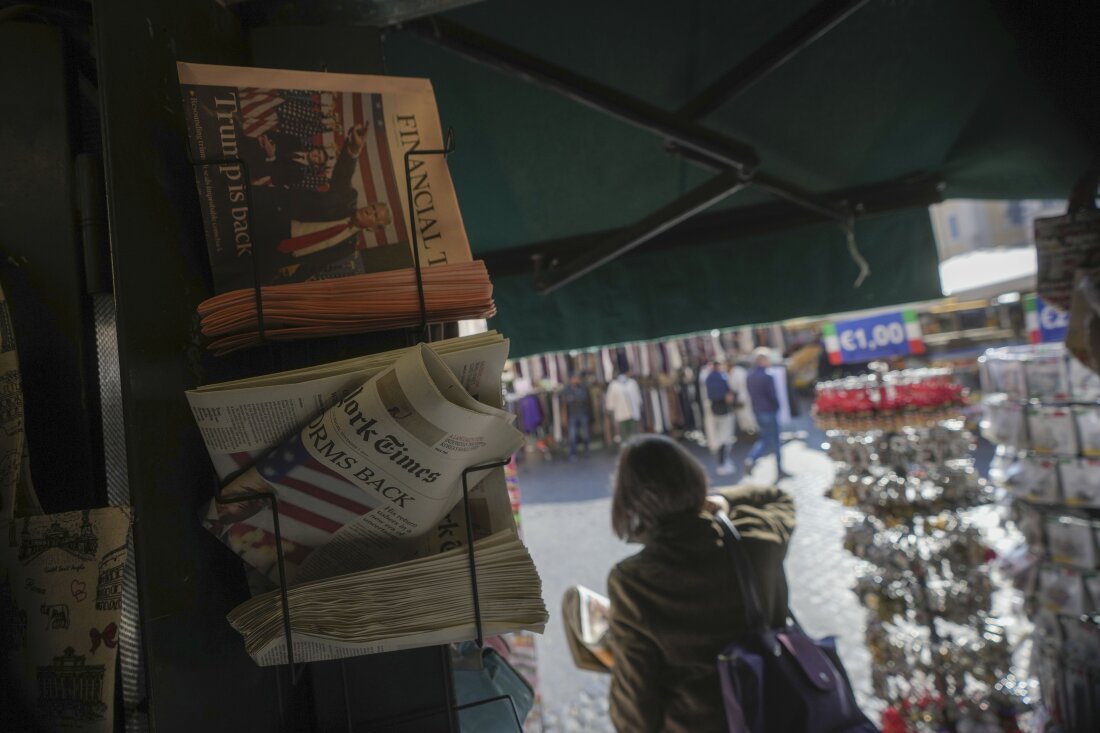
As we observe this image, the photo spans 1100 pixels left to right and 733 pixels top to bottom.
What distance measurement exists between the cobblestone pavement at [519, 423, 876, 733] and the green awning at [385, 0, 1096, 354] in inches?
57.9

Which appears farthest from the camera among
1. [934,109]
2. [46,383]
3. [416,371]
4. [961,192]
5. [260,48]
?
[961,192]

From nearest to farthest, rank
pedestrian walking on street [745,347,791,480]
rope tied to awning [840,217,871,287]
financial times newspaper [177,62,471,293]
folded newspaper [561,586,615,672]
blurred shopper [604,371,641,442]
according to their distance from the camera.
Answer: financial times newspaper [177,62,471,293] < rope tied to awning [840,217,871,287] < folded newspaper [561,586,615,672] < pedestrian walking on street [745,347,791,480] < blurred shopper [604,371,641,442]

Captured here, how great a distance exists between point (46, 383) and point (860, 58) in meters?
1.73

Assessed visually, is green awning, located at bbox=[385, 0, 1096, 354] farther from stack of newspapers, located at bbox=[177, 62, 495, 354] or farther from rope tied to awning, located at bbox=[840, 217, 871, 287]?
stack of newspapers, located at bbox=[177, 62, 495, 354]

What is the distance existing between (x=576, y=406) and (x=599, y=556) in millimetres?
3814

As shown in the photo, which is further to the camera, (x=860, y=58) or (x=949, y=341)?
(x=949, y=341)

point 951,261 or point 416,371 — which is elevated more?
point 951,261

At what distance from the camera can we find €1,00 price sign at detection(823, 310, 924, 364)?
13.4 ft

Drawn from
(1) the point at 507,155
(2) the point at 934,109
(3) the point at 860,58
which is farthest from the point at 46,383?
(2) the point at 934,109

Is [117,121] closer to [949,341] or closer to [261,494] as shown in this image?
[261,494]

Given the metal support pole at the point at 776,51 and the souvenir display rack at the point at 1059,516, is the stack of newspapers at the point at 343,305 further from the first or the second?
the souvenir display rack at the point at 1059,516

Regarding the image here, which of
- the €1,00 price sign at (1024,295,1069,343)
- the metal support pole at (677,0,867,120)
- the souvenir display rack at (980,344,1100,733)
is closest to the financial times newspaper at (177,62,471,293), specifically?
the metal support pole at (677,0,867,120)

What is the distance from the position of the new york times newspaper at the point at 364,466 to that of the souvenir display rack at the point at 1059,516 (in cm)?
280

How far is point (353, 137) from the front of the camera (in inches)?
23.9
